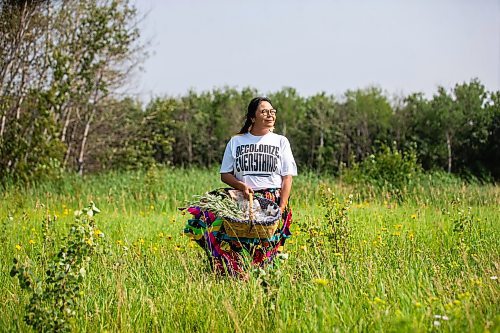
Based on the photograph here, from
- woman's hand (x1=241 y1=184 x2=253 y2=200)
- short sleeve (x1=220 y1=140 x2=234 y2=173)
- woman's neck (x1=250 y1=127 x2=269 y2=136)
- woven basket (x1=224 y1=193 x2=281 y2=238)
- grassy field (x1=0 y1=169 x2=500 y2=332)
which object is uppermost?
woman's neck (x1=250 y1=127 x2=269 y2=136)

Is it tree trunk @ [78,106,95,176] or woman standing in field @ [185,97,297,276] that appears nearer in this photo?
woman standing in field @ [185,97,297,276]

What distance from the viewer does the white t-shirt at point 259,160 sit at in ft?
15.9

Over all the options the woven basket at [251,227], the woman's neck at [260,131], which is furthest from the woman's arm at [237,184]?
the woman's neck at [260,131]

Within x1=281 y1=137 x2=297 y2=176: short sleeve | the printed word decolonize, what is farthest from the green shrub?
the printed word decolonize

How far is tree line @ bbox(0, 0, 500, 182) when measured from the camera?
13.8 metres

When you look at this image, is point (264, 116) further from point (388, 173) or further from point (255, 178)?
point (388, 173)

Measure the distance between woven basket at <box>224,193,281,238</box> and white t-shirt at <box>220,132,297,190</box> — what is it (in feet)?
1.06

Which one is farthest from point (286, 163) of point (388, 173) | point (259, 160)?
point (388, 173)

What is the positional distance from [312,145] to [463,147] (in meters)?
6.55

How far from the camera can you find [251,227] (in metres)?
4.43

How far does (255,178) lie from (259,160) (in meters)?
0.15

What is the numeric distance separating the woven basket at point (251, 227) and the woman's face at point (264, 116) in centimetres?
69

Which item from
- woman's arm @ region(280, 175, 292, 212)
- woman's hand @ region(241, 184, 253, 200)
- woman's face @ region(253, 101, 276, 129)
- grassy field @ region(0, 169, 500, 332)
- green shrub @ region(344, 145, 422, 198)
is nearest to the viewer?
grassy field @ region(0, 169, 500, 332)

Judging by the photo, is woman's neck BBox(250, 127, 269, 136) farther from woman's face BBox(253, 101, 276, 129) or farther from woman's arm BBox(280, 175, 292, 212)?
woman's arm BBox(280, 175, 292, 212)
